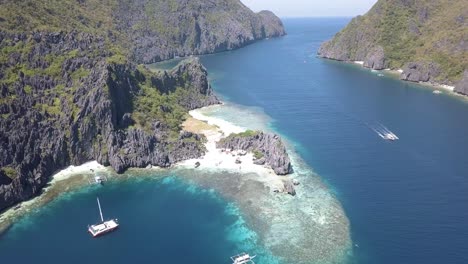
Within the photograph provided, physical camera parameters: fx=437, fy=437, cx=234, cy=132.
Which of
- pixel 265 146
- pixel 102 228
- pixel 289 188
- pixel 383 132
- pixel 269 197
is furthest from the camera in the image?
pixel 383 132

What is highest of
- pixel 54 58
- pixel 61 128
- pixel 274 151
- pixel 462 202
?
pixel 54 58

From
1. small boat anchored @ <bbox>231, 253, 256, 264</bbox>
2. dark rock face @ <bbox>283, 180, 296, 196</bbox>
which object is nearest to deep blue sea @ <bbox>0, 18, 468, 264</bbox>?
small boat anchored @ <bbox>231, 253, 256, 264</bbox>

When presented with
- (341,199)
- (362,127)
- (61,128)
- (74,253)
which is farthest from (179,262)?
(362,127)

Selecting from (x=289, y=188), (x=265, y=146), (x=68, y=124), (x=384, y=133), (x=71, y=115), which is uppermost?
(x=71, y=115)

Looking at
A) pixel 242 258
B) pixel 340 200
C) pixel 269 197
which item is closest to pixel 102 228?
pixel 242 258

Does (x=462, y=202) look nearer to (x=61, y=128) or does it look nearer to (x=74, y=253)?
(x=74, y=253)

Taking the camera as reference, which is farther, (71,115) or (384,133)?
(384,133)

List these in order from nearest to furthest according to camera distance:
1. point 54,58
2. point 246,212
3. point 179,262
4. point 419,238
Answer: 1. point 179,262
2. point 419,238
3. point 246,212
4. point 54,58

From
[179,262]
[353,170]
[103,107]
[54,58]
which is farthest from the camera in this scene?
[54,58]

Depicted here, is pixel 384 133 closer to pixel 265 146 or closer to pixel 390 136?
pixel 390 136
